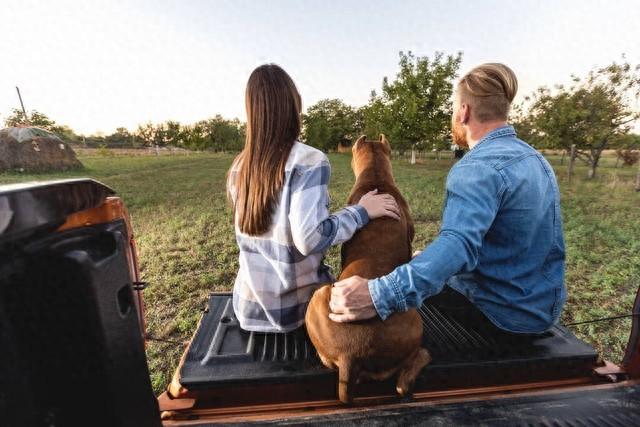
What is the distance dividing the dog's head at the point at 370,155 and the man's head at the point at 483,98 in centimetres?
82

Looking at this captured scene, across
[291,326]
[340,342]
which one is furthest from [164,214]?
[340,342]

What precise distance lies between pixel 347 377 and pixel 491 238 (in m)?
1.07

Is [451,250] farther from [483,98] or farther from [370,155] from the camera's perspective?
[370,155]

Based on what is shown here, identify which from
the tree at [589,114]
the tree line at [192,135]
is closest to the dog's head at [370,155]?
the tree at [589,114]

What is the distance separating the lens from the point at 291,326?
2104 millimetres

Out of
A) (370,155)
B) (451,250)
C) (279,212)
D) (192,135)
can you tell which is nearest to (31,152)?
(370,155)

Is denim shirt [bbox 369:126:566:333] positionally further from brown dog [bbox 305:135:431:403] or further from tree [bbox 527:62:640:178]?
tree [bbox 527:62:640:178]

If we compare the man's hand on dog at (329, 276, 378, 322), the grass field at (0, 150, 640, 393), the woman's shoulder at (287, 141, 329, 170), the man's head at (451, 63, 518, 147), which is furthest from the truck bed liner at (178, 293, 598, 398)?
the grass field at (0, 150, 640, 393)

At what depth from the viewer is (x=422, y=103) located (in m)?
26.7

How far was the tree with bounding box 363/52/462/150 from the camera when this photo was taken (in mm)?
27000

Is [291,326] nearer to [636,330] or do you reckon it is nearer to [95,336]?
[95,336]

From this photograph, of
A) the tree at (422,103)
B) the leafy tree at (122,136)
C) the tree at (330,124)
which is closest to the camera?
the tree at (422,103)

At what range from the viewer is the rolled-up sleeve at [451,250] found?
1.47 metres

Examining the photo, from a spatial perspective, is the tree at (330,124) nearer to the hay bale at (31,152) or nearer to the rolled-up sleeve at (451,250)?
the hay bale at (31,152)
